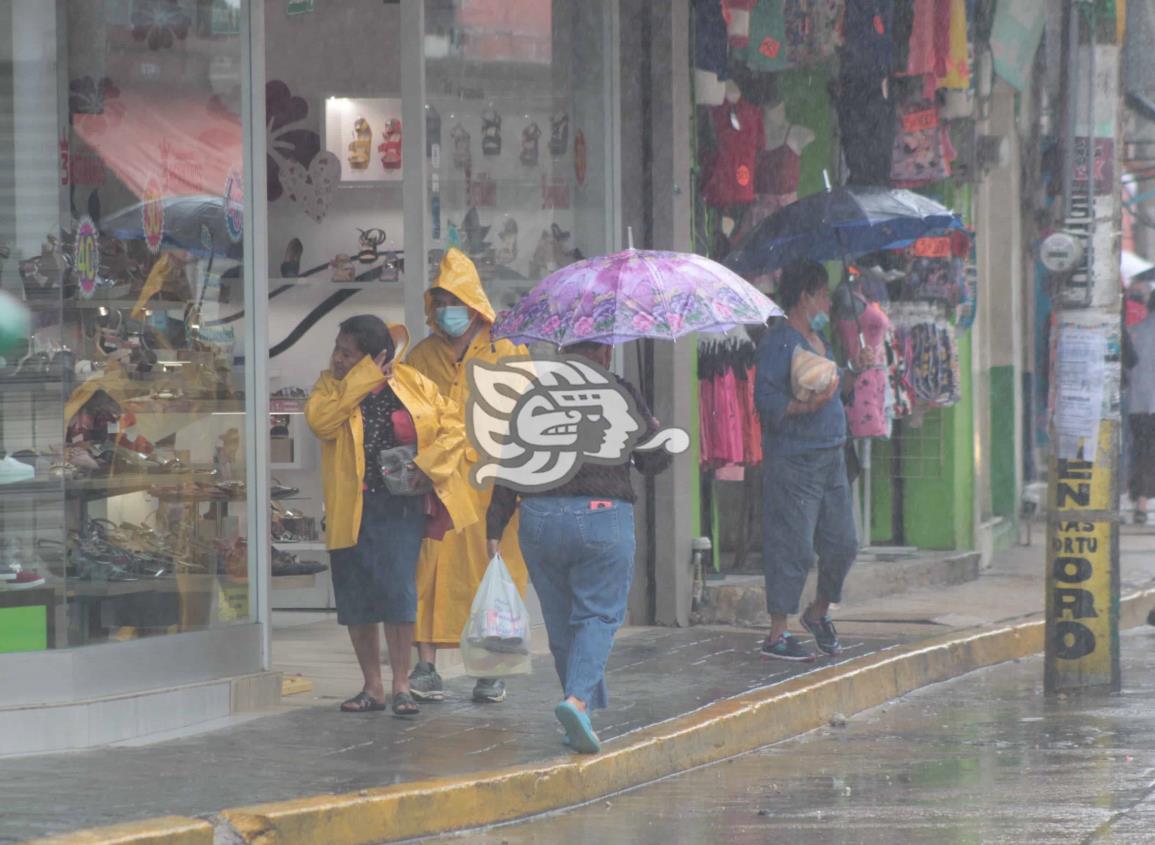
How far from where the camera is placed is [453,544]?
8.82 meters

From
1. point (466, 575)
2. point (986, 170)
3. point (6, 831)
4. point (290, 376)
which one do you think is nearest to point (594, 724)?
point (466, 575)

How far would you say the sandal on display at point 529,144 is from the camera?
1110cm

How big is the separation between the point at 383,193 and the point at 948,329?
4173 mm

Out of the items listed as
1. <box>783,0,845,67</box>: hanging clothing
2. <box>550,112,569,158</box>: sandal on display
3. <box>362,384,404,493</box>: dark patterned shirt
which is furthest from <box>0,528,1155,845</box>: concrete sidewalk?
<box>783,0,845,67</box>: hanging clothing

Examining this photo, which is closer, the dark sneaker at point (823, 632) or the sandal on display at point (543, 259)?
the dark sneaker at point (823, 632)

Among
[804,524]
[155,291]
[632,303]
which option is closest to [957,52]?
[804,524]

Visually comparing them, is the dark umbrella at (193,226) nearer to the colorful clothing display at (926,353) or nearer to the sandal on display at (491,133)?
the sandal on display at (491,133)

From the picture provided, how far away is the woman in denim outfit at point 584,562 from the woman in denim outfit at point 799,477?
2.51 metres

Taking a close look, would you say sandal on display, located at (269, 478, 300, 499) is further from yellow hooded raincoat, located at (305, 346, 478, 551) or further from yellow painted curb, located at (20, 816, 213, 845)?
yellow painted curb, located at (20, 816, 213, 845)

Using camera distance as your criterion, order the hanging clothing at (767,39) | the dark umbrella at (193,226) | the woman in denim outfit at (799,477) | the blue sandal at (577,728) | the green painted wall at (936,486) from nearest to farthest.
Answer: the blue sandal at (577,728)
the dark umbrella at (193,226)
the woman in denim outfit at (799,477)
the hanging clothing at (767,39)
the green painted wall at (936,486)

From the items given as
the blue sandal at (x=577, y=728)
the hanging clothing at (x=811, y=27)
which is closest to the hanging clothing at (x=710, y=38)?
the hanging clothing at (x=811, y=27)

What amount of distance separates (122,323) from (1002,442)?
10.9m

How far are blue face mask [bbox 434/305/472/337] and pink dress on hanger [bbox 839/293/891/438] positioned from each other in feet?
14.3

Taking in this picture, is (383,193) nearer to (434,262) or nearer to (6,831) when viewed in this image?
(434,262)
